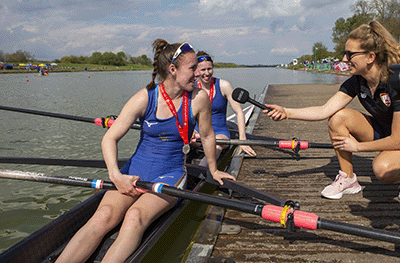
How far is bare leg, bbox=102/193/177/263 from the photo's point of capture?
236 cm

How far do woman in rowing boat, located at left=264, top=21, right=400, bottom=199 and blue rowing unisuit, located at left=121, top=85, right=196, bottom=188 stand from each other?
147cm

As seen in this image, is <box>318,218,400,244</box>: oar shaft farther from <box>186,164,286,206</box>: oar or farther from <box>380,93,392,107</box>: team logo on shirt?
<box>380,93,392,107</box>: team logo on shirt

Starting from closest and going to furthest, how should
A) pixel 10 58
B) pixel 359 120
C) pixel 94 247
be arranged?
pixel 94 247 < pixel 359 120 < pixel 10 58

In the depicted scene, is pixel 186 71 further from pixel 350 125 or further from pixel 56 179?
pixel 350 125

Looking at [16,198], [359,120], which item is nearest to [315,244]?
[359,120]

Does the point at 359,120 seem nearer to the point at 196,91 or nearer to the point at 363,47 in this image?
the point at 363,47

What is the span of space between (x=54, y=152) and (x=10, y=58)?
143 meters

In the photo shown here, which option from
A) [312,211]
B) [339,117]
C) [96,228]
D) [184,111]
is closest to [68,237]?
[96,228]

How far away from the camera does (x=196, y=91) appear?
127 inches

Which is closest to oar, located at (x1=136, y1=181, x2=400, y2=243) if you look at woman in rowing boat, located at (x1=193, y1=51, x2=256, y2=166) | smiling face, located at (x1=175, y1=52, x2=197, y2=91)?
smiling face, located at (x1=175, y1=52, x2=197, y2=91)

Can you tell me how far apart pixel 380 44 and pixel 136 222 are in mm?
2998

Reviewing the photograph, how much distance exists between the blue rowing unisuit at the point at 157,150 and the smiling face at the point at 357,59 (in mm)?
1801

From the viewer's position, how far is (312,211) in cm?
364

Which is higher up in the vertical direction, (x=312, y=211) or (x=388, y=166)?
(x=388, y=166)
